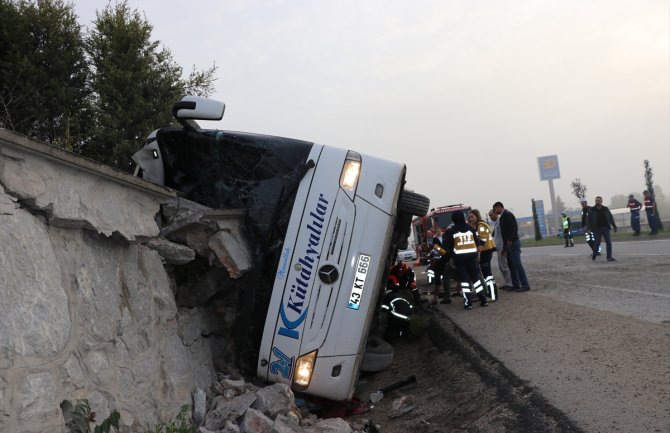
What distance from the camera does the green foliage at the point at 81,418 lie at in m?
2.71

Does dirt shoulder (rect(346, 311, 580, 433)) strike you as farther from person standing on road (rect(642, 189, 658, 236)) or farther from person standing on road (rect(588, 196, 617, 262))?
person standing on road (rect(642, 189, 658, 236))

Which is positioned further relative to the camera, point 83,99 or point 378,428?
point 83,99

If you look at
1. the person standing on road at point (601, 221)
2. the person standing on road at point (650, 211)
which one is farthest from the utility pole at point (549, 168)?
the person standing on road at point (601, 221)

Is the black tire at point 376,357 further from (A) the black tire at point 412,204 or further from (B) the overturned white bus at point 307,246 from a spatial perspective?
(A) the black tire at point 412,204

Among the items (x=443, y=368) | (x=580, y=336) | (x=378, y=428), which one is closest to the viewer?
(x=378, y=428)

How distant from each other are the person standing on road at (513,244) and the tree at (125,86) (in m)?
10.5

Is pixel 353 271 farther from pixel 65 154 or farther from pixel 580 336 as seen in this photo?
pixel 580 336

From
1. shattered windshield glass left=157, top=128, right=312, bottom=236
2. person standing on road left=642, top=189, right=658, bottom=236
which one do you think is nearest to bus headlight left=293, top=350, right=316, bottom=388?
shattered windshield glass left=157, top=128, right=312, bottom=236

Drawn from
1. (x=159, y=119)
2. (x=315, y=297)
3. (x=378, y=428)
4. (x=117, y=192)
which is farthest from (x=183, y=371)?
(x=159, y=119)

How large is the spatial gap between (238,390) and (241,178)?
1755mm

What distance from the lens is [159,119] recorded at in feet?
54.2

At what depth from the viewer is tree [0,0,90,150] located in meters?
A: 14.9

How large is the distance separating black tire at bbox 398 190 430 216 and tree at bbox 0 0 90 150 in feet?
40.6

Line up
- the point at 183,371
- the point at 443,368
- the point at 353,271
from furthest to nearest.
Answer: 1. the point at 443,368
2. the point at 353,271
3. the point at 183,371
